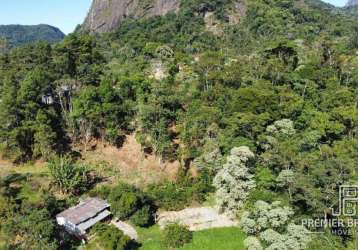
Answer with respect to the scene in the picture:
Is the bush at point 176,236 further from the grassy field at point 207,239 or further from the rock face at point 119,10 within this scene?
the rock face at point 119,10

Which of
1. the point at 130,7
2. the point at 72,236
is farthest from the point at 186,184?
the point at 130,7

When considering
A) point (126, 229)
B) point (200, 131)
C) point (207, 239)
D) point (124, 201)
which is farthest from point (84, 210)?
point (200, 131)

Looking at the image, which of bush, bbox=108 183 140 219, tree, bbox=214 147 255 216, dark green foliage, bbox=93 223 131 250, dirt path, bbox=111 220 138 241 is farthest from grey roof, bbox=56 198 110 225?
tree, bbox=214 147 255 216

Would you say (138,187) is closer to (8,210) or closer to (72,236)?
(72,236)

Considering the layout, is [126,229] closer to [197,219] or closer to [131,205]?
[131,205]

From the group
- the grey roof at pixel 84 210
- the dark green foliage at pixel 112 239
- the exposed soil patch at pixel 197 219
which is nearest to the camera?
the dark green foliage at pixel 112 239

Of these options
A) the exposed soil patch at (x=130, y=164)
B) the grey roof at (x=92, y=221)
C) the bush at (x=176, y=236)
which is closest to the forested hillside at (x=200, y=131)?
the exposed soil patch at (x=130, y=164)
